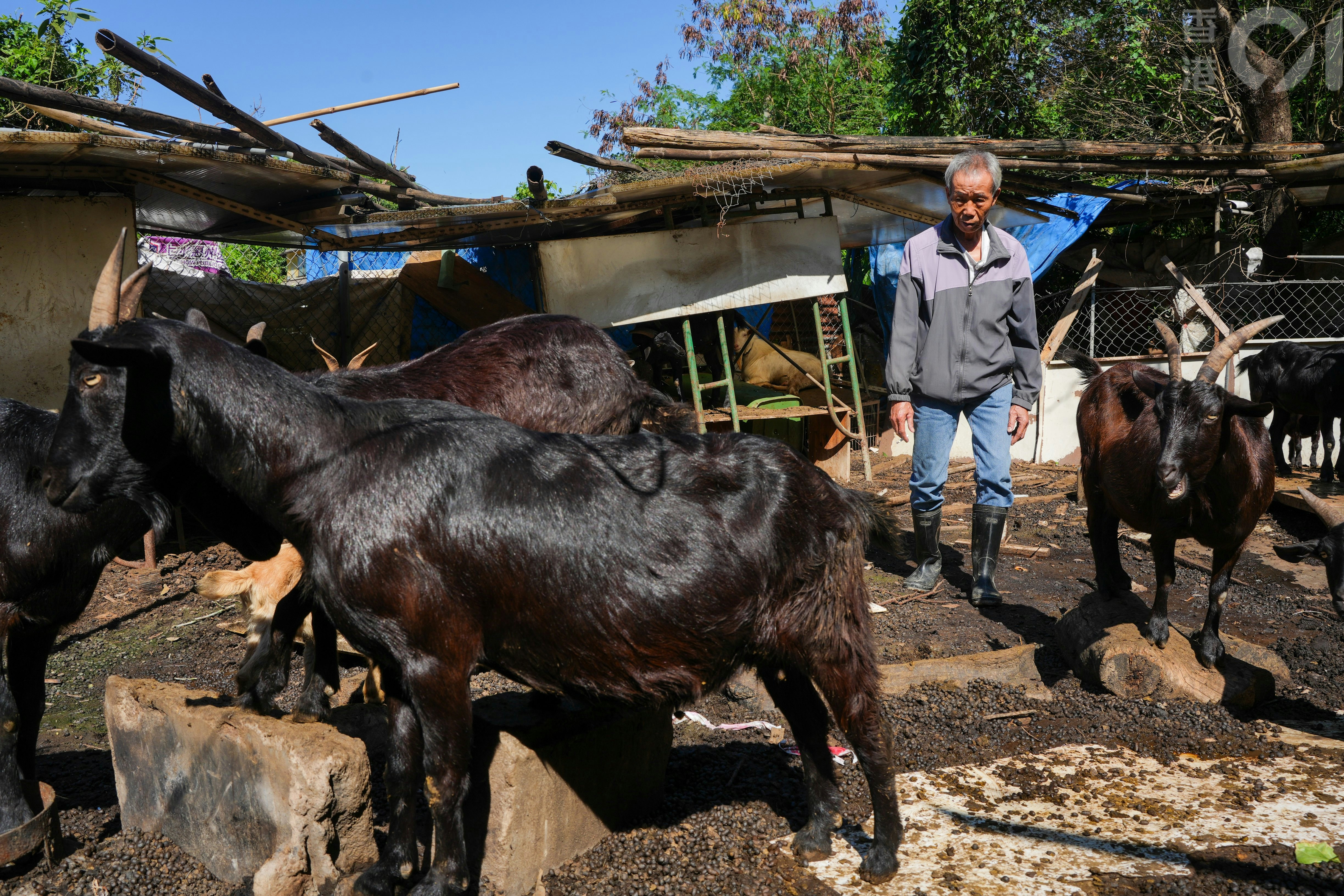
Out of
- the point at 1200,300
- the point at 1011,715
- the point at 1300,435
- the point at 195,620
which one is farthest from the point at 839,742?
the point at 1300,435

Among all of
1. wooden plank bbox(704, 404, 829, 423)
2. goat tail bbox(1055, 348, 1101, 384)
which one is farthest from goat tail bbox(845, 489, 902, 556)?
wooden plank bbox(704, 404, 829, 423)

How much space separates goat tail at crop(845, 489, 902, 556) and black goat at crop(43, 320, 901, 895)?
11cm

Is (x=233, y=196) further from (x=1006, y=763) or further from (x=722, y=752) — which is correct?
(x=1006, y=763)

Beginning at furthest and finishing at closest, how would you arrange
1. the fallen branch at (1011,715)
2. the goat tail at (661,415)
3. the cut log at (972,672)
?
the goat tail at (661,415), the cut log at (972,672), the fallen branch at (1011,715)

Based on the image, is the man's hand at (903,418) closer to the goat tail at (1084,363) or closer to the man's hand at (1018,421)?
the man's hand at (1018,421)

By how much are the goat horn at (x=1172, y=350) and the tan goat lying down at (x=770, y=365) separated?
508cm

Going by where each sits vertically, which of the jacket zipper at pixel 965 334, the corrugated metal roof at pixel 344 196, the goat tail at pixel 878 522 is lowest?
the goat tail at pixel 878 522

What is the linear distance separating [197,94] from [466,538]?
15.2 ft

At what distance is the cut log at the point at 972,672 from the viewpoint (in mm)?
4418

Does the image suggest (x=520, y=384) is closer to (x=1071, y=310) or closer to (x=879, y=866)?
(x=879, y=866)

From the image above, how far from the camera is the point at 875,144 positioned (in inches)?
295

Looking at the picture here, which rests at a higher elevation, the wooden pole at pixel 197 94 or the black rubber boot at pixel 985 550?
the wooden pole at pixel 197 94

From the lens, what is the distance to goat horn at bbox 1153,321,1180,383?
508 centimetres

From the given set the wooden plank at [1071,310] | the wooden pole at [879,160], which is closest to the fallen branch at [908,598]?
the wooden pole at [879,160]
